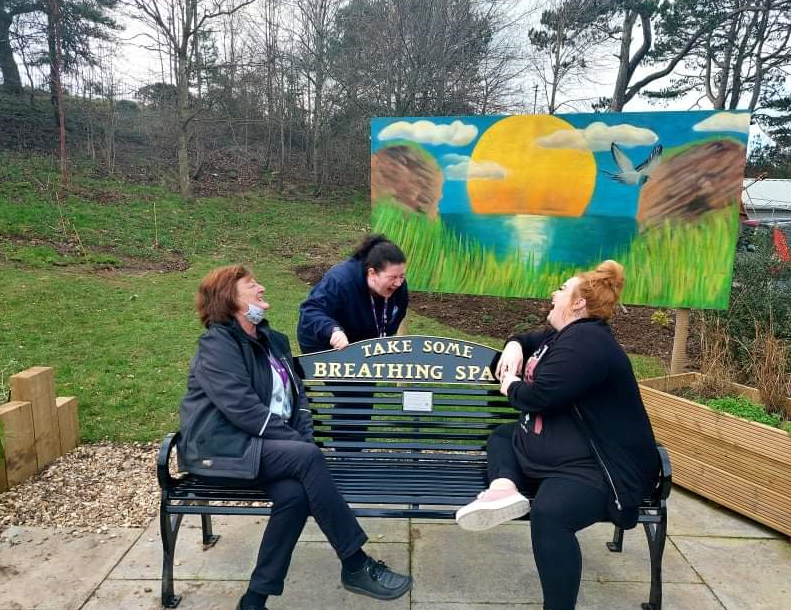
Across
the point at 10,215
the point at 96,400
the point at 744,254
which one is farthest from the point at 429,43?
the point at 96,400

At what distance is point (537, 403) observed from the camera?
2.32 m

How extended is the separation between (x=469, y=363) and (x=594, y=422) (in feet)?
2.81

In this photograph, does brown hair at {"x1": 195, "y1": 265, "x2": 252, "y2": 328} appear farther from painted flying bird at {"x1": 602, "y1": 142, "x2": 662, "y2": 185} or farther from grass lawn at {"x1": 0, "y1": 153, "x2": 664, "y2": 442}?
painted flying bird at {"x1": 602, "y1": 142, "x2": 662, "y2": 185}

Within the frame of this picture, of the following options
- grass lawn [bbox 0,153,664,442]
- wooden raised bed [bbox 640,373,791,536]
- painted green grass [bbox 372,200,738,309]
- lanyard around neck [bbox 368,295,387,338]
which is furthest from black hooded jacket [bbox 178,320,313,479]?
painted green grass [bbox 372,200,738,309]

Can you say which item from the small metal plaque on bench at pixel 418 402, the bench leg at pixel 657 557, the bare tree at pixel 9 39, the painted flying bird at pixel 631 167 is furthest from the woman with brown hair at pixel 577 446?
the bare tree at pixel 9 39

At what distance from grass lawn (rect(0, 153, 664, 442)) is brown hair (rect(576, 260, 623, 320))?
3001 millimetres

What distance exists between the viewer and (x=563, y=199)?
4.26 metres

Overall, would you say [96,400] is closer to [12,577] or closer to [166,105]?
[12,577]

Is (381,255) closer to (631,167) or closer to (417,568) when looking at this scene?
(417,568)

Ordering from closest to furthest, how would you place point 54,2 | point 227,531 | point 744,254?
point 227,531 → point 744,254 → point 54,2

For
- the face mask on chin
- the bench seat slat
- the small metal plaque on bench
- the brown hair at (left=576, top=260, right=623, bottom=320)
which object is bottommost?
the small metal plaque on bench

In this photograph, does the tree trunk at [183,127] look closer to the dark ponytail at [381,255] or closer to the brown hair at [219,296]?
the dark ponytail at [381,255]

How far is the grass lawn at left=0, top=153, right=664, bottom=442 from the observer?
5.02 m

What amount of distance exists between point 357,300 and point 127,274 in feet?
25.3
